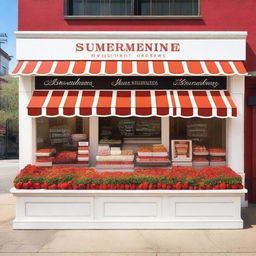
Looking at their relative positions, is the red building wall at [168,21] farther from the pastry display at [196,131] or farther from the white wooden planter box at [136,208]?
the white wooden planter box at [136,208]

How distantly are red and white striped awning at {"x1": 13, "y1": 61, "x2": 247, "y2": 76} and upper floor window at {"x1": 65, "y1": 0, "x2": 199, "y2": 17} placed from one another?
80.5 inches

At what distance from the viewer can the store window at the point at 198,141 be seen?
982 centimetres

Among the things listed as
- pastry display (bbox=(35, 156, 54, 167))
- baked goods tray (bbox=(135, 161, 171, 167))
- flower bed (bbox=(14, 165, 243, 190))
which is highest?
pastry display (bbox=(35, 156, 54, 167))

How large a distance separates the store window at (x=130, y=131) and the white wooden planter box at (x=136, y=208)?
253cm

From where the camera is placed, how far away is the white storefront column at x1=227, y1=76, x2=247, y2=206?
9.38 metres

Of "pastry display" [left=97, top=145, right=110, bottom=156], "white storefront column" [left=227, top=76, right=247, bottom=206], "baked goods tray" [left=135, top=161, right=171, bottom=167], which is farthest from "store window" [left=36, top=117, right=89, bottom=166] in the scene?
"white storefront column" [left=227, top=76, right=247, bottom=206]

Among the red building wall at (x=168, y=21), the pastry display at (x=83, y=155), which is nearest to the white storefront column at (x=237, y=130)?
the red building wall at (x=168, y=21)

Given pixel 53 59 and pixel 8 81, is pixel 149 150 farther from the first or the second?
pixel 8 81

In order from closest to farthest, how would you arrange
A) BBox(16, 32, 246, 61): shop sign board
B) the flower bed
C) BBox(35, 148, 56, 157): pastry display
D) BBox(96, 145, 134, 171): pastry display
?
the flower bed, BBox(16, 32, 246, 61): shop sign board, BBox(96, 145, 134, 171): pastry display, BBox(35, 148, 56, 157): pastry display

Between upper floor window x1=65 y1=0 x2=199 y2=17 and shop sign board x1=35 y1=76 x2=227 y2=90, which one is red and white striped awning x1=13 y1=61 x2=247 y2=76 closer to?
shop sign board x1=35 y1=76 x2=227 y2=90

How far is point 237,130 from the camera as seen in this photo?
31.0 ft

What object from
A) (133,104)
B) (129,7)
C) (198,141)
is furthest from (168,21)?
(198,141)

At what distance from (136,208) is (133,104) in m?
2.80

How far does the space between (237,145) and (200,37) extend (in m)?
3.50
